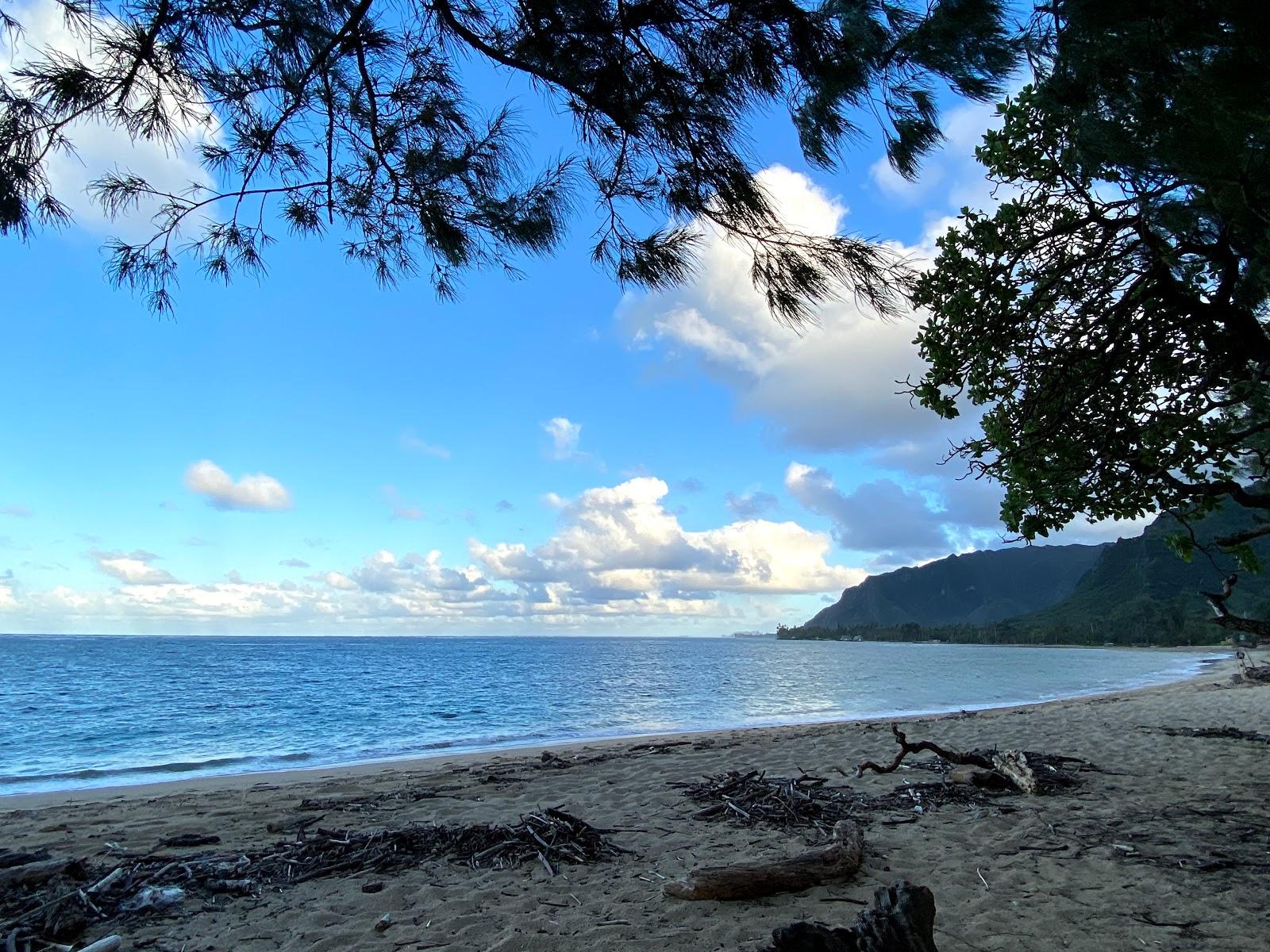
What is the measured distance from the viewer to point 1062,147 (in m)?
4.85

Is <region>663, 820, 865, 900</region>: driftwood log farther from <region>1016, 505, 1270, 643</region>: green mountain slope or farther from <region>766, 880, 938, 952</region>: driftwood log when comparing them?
<region>1016, 505, 1270, 643</region>: green mountain slope

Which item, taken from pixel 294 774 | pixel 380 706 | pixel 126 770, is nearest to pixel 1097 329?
pixel 294 774

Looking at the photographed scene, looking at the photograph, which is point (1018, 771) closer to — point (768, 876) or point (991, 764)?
point (991, 764)

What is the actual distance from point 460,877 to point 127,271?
4.56 m

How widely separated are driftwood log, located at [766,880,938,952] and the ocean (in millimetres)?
14779

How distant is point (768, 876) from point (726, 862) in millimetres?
887

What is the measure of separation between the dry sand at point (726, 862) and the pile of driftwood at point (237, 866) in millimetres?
182

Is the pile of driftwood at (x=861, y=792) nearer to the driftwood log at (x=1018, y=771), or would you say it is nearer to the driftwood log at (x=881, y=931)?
the driftwood log at (x=1018, y=771)

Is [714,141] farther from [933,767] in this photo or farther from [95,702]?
[95,702]

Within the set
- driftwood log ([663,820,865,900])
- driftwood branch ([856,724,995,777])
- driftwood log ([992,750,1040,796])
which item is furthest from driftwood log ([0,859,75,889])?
driftwood log ([992,750,1040,796])

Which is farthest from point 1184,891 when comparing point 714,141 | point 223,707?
point 223,707

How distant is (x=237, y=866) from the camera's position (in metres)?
5.01

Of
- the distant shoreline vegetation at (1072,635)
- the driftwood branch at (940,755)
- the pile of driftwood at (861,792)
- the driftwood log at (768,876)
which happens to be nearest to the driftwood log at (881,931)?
the driftwood log at (768,876)

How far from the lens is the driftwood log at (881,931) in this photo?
234 centimetres
